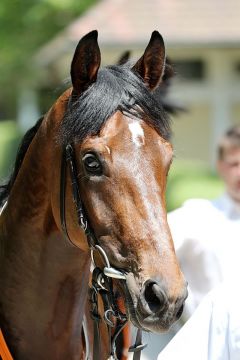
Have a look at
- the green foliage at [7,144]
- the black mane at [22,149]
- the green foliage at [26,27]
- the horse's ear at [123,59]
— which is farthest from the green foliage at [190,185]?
the black mane at [22,149]

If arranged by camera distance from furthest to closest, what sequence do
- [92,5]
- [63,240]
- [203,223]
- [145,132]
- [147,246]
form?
[92,5], [203,223], [63,240], [145,132], [147,246]

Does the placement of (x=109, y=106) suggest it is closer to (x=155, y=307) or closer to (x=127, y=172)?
(x=127, y=172)

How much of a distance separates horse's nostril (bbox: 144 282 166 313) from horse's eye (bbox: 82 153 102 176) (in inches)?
17.6

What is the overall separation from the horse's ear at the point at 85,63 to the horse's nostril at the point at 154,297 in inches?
31.3

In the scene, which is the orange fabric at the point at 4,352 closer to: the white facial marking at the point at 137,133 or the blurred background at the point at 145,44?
the white facial marking at the point at 137,133

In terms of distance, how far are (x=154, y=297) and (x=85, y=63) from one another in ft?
2.94

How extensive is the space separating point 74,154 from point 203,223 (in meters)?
1.55

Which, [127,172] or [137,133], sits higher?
[137,133]

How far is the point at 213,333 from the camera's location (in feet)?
12.2

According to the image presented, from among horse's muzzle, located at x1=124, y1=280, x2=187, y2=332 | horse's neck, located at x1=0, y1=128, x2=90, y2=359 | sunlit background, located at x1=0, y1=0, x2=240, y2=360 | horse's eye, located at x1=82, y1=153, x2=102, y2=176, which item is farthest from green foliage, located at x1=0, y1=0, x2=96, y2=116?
horse's muzzle, located at x1=124, y1=280, x2=187, y2=332

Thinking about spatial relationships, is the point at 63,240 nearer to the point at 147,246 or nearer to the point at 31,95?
the point at 147,246

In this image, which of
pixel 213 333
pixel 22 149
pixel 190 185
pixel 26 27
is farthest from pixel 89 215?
pixel 26 27

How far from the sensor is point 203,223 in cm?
480


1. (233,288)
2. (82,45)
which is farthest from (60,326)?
(82,45)
